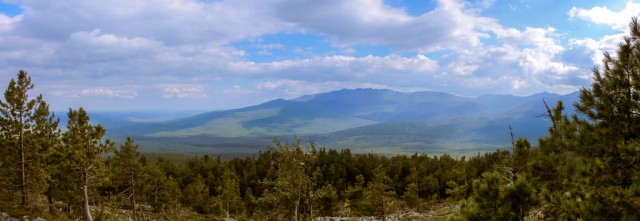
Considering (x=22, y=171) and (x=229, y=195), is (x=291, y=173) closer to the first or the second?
(x=22, y=171)

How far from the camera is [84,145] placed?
32.6 metres

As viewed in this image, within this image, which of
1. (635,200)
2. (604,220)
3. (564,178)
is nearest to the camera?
(635,200)

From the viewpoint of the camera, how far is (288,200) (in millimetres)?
43000

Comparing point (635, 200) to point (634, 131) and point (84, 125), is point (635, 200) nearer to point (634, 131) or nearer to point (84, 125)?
point (634, 131)

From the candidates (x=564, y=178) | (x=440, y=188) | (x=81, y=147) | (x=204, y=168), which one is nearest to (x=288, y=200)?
(x=81, y=147)

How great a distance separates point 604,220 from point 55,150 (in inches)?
1478

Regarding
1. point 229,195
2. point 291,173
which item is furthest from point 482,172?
point 229,195

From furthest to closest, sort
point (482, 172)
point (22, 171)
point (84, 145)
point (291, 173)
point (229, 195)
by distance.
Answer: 1. point (229, 195)
2. point (22, 171)
3. point (291, 173)
4. point (84, 145)
5. point (482, 172)

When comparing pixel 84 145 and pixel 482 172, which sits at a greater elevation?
pixel 84 145

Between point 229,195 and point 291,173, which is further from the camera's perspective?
point 229,195

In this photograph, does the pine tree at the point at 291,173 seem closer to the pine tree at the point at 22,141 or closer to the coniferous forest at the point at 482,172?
the coniferous forest at the point at 482,172

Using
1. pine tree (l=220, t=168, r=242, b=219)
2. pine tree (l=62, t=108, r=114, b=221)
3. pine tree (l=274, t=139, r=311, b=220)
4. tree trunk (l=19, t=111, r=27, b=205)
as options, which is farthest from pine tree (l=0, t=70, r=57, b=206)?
pine tree (l=220, t=168, r=242, b=219)

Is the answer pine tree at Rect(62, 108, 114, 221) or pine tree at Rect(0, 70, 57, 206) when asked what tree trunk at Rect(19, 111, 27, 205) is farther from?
pine tree at Rect(62, 108, 114, 221)

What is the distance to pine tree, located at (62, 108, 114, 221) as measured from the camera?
3195 centimetres
